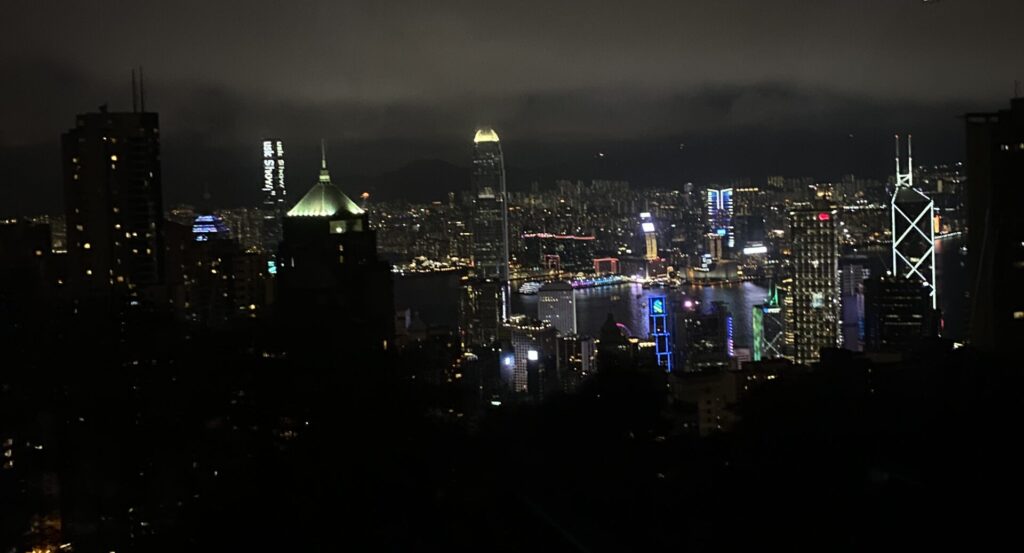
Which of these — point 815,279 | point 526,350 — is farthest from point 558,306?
point 526,350

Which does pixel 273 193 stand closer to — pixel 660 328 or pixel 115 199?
pixel 115 199

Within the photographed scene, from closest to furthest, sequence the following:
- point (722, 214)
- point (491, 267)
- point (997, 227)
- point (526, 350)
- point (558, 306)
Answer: point (997, 227)
point (526, 350)
point (491, 267)
point (722, 214)
point (558, 306)

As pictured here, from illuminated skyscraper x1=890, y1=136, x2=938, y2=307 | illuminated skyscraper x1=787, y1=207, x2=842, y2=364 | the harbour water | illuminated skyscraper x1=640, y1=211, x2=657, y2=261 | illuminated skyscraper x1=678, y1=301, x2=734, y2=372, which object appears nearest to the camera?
the harbour water

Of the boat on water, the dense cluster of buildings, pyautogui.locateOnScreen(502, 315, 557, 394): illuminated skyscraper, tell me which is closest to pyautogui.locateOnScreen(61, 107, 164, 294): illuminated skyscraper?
the dense cluster of buildings

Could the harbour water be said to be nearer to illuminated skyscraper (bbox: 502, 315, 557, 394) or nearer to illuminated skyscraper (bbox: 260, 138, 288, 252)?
illuminated skyscraper (bbox: 502, 315, 557, 394)

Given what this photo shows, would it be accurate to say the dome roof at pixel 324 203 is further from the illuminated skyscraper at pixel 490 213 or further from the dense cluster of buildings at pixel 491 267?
the illuminated skyscraper at pixel 490 213

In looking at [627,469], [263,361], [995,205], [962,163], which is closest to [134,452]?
[263,361]
